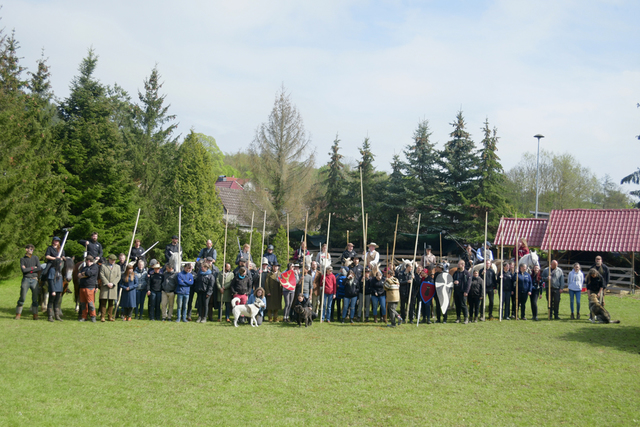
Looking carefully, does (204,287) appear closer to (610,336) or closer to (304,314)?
(304,314)

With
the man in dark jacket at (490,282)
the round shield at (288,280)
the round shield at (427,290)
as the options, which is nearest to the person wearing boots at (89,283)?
the round shield at (288,280)

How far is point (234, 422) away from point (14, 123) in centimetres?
2040

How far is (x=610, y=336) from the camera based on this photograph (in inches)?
500

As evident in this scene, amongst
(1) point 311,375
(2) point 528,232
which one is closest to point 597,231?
(2) point 528,232

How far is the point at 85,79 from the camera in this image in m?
29.0

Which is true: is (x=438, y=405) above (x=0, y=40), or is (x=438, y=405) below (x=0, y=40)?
below

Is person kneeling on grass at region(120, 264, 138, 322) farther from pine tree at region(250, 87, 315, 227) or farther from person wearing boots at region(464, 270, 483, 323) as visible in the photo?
pine tree at region(250, 87, 315, 227)

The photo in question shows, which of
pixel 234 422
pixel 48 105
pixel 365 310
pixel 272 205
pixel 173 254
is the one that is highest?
pixel 48 105

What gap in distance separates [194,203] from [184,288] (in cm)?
1480

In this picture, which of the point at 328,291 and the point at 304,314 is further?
the point at 328,291

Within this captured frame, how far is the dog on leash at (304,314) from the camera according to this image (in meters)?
13.7

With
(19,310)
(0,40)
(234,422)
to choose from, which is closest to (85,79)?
(0,40)

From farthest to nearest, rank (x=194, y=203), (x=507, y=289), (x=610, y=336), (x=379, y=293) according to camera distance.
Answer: (x=194, y=203) < (x=507, y=289) < (x=379, y=293) < (x=610, y=336)

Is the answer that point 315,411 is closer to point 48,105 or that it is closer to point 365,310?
point 365,310
